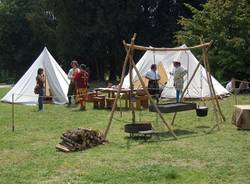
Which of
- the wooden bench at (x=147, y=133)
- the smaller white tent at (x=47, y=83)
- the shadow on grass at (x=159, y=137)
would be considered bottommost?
the shadow on grass at (x=159, y=137)

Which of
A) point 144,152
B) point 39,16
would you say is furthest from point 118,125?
point 39,16

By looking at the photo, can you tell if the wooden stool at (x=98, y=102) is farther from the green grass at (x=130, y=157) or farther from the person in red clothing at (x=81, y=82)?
the green grass at (x=130, y=157)

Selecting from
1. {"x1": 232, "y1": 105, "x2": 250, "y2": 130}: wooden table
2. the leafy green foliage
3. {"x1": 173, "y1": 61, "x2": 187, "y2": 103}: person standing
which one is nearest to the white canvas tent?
{"x1": 173, "y1": 61, "x2": 187, "y2": 103}: person standing

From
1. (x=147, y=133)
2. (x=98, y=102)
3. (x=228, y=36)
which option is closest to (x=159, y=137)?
(x=147, y=133)

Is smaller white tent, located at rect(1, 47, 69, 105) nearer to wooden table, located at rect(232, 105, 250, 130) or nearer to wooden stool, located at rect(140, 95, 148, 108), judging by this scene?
wooden stool, located at rect(140, 95, 148, 108)

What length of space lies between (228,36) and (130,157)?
17.2 m

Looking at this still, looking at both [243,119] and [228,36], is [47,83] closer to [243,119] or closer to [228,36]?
[228,36]

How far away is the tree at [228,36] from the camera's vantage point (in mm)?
24453

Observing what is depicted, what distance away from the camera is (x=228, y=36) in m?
25.3

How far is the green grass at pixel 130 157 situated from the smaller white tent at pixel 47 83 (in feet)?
21.7

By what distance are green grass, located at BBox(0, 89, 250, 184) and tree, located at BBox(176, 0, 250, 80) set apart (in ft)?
35.4

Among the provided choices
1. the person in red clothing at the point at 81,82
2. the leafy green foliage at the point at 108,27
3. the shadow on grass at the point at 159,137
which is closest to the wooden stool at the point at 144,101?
the person in red clothing at the point at 81,82

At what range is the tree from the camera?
24453 millimetres

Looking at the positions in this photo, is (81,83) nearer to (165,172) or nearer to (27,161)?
(27,161)
